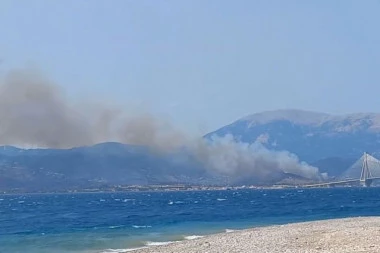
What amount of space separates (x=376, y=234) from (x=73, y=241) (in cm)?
2676

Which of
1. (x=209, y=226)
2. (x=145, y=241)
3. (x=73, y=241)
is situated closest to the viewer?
(x=145, y=241)

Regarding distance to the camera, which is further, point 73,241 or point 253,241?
point 73,241

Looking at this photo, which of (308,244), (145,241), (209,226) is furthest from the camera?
(209,226)

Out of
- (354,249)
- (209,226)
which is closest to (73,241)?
(209,226)

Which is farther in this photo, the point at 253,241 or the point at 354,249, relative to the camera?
the point at 253,241

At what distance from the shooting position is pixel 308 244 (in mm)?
34062

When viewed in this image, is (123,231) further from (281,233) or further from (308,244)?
(308,244)

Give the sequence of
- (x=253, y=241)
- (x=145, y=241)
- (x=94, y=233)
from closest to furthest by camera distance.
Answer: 1. (x=253, y=241)
2. (x=145, y=241)
3. (x=94, y=233)

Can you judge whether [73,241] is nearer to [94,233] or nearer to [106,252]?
[94,233]

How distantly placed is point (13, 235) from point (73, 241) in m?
12.0

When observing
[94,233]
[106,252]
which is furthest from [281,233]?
[94,233]

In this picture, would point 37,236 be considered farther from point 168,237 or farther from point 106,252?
point 106,252

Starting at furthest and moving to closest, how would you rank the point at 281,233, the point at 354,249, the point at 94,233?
the point at 94,233, the point at 281,233, the point at 354,249

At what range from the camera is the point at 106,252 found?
4369cm
